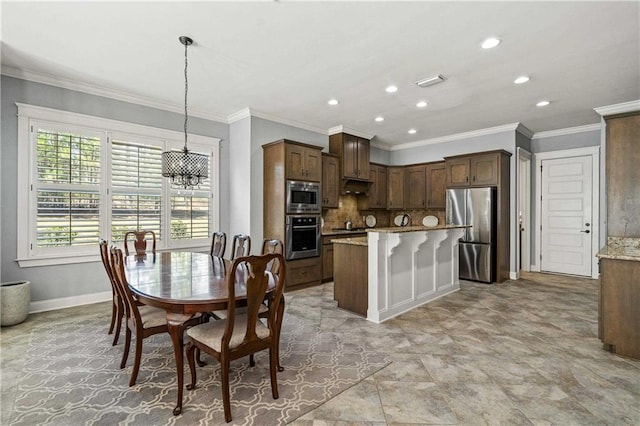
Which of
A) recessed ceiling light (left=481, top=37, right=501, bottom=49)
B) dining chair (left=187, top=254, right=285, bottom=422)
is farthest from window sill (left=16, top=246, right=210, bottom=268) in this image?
recessed ceiling light (left=481, top=37, right=501, bottom=49)

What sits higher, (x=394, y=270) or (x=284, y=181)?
(x=284, y=181)

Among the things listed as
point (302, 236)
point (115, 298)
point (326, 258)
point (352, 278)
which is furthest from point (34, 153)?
point (326, 258)

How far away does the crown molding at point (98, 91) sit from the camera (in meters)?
3.54

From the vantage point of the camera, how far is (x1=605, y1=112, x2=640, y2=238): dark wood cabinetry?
132 inches

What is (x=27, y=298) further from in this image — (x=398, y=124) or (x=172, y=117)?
(x=398, y=124)

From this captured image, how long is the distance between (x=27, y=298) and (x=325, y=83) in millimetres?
4231

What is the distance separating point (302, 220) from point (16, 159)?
3625 mm

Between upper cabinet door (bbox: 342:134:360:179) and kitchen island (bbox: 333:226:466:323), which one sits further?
upper cabinet door (bbox: 342:134:360:179)

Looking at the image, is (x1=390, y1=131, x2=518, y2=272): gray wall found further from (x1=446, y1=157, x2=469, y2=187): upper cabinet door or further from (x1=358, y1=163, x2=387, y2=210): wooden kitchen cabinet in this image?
(x1=358, y1=163, x2=387, y2=210): wooden kitchen cabinet

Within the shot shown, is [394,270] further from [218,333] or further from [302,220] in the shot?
[218,333]

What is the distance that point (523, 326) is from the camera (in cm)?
337

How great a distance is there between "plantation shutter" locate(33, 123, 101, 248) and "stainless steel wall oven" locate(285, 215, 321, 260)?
8.56 ft

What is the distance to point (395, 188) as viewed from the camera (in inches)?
280

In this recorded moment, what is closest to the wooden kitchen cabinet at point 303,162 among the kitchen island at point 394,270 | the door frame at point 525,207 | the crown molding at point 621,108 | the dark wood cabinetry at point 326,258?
the dark wood cabinetry at point 326,258
